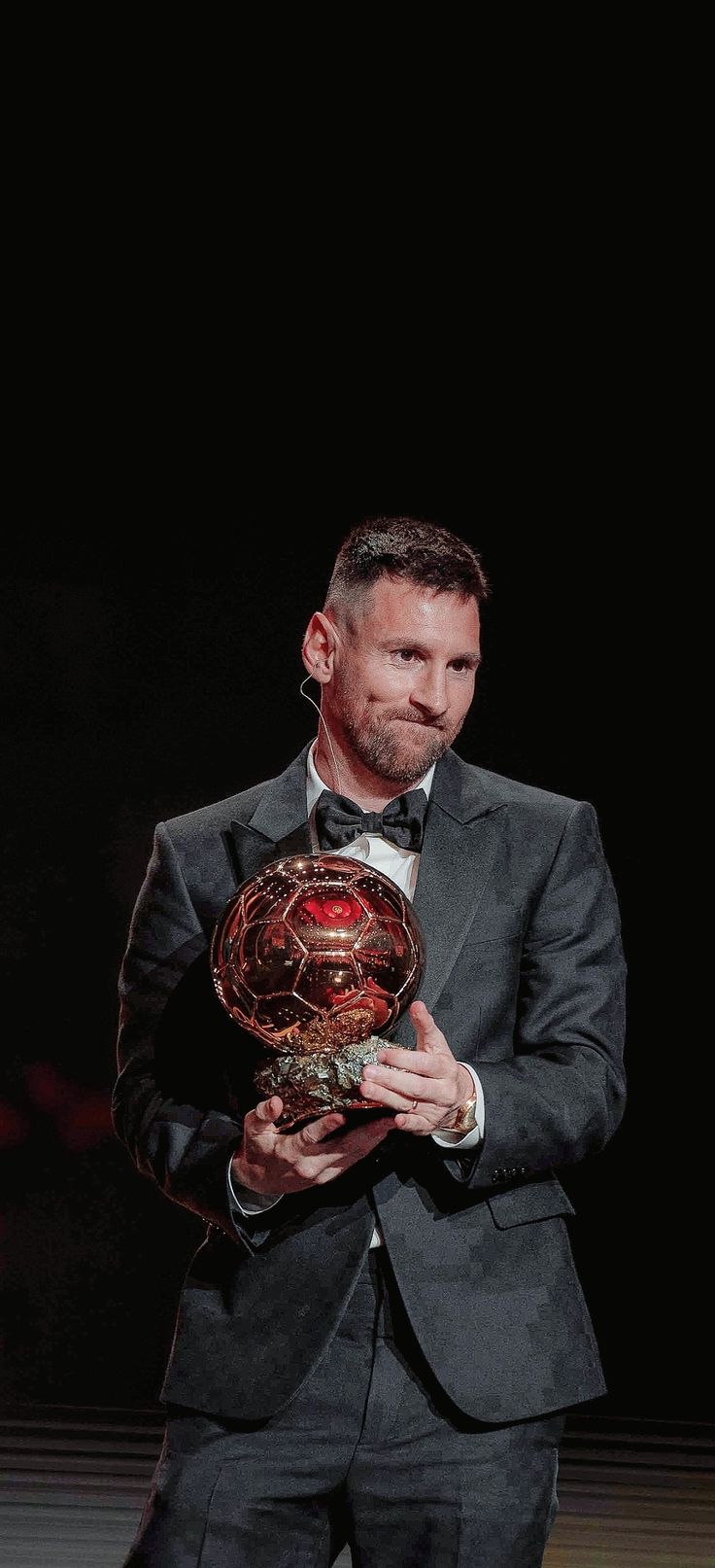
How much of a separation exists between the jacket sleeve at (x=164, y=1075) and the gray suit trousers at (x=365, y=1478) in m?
0.21

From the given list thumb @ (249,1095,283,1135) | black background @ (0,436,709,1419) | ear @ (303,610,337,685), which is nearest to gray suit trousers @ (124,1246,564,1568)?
thumb @ (249,1095,283,1135)

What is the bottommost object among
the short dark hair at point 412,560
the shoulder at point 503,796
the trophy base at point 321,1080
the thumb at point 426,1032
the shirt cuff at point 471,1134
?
the shirt cuff at point 471,1134

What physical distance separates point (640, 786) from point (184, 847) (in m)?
1.91

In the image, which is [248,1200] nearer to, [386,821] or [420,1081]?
[420,1081]

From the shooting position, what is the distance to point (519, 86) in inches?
135

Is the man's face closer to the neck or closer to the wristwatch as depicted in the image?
the neck

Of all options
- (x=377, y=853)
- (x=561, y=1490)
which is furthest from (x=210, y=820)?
(x=561, y=1490)

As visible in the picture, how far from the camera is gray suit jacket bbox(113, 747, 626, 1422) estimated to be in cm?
164

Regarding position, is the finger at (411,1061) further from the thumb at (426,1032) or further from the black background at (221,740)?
the black background at (221,740)

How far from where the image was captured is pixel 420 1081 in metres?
1.43

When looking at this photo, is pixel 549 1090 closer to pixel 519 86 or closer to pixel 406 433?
pixel 406 433

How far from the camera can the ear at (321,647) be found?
191cm

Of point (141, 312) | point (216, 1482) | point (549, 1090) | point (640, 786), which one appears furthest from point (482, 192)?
point (216, 1482)

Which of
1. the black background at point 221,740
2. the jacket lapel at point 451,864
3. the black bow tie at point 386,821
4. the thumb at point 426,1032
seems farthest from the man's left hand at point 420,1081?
the black background at point 221,740
